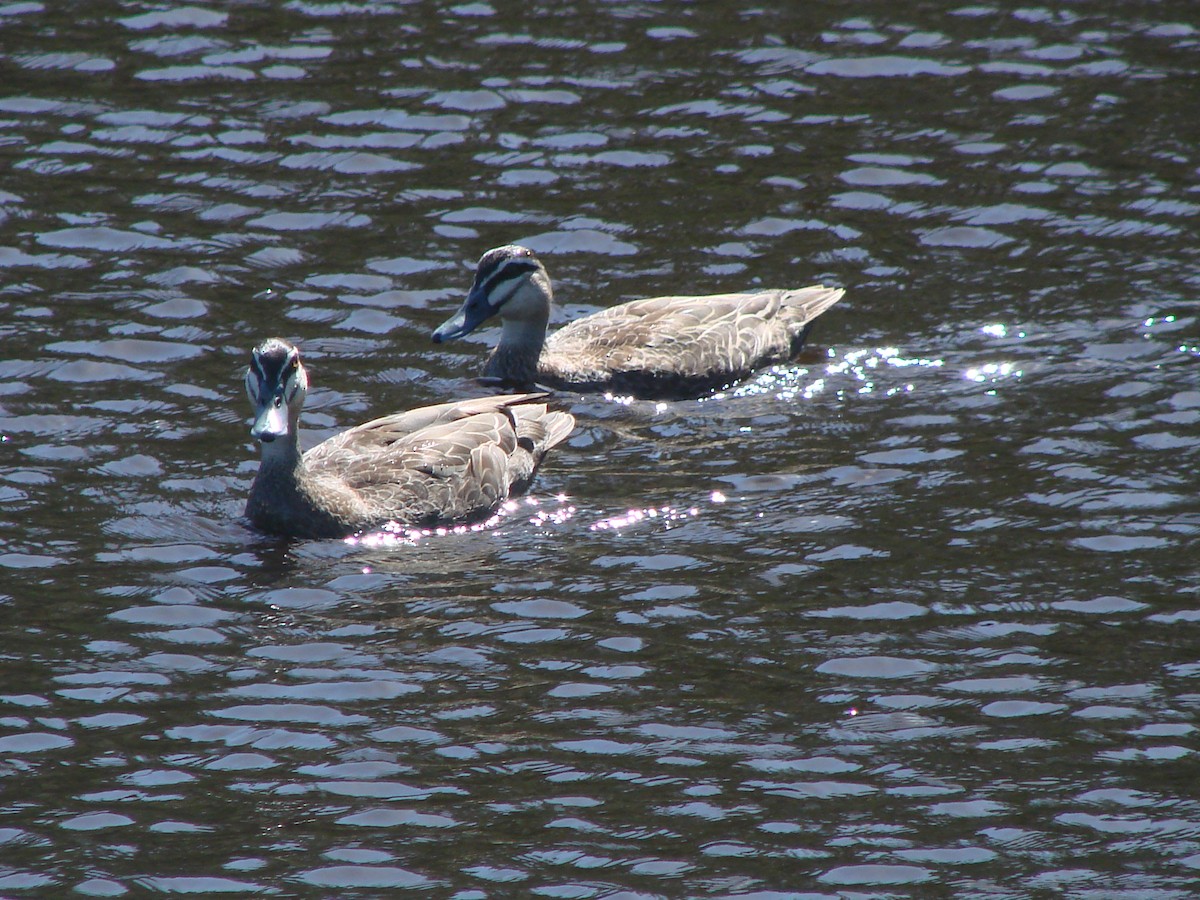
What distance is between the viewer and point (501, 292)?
44.2 feet

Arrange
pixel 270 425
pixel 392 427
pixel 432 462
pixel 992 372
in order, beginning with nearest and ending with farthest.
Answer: pixel 270 425, pixel 432 462, pixel 392 427, pixel 992 372

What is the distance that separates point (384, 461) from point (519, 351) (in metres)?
2.48

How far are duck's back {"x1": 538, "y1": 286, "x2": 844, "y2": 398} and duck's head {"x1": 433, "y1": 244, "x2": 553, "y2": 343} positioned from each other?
0.42 m

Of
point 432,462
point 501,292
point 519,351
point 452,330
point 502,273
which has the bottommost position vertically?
point 432,462

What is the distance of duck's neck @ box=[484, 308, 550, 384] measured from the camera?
13.7 meters

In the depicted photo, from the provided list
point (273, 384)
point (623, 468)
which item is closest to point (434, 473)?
point (273, 384)

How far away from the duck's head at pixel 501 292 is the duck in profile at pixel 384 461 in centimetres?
116

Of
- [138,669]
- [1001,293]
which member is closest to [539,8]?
[1001,293]

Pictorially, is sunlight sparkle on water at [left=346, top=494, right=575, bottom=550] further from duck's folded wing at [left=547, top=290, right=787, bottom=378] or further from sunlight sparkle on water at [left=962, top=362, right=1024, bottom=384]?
sunlight sparkle on water at [left=962, top=362, right=1024, bottom=384]

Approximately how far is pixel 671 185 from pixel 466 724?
7937 mm

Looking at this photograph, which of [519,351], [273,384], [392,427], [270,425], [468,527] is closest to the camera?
[270,425]

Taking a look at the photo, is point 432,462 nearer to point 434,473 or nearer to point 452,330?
point 434,473

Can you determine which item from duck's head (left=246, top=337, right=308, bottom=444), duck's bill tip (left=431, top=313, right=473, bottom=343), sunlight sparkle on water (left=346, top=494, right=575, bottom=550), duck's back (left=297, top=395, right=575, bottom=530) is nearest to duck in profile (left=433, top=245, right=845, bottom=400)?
duck's bill tip (left=431, top=313, right=473, bottom=343)

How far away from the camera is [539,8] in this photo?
18656mm
